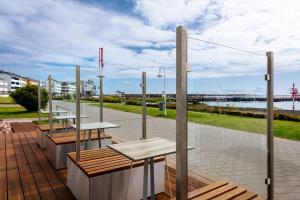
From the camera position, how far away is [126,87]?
4180 mm

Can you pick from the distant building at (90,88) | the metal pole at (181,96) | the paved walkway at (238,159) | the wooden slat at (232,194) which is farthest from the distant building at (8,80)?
the metal pole at (181,96)

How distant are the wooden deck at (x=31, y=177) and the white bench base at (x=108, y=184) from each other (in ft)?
0.80

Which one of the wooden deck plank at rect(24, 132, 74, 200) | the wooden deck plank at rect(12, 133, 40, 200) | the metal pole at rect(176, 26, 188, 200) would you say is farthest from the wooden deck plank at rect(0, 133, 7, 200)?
the metal pole at rect(176, 26, 188, 200)

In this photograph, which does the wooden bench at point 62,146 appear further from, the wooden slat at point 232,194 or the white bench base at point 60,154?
the wooden slat at point 232,194

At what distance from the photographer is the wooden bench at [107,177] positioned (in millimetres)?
2717

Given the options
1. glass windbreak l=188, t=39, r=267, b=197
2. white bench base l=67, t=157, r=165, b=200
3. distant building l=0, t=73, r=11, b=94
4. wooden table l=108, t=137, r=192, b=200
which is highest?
distant building l=0, t=73, r=11, b=94

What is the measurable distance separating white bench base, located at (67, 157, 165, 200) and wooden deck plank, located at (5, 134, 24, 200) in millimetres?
702

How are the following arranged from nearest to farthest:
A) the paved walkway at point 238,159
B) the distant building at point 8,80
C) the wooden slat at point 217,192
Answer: the wooden slat at point 217,192, the paved walkway at point 238,159, the distant building at point 8,80

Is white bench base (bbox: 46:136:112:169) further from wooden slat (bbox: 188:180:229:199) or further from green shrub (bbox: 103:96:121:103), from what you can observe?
wooden slat (bbox: 188:180:229:199)

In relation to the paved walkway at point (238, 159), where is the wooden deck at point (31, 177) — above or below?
below

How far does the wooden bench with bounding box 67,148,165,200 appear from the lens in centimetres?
272

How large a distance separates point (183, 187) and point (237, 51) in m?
1.46

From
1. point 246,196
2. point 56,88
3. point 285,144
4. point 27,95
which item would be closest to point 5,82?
point 27,95

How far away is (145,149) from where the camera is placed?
8.39ft
